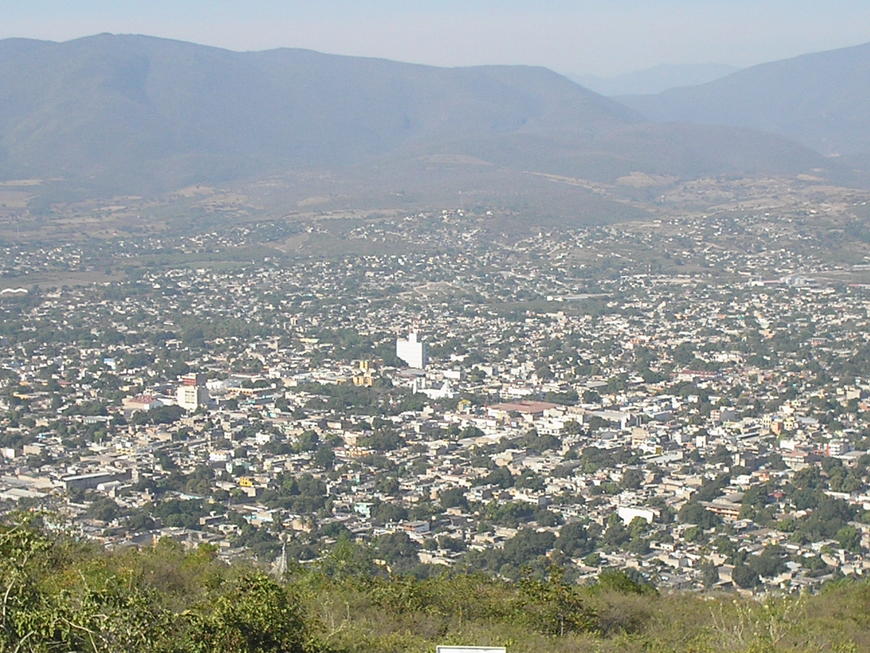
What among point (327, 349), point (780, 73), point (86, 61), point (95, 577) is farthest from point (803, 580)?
point (780, 73)

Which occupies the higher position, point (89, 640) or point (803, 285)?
point (89, 640)

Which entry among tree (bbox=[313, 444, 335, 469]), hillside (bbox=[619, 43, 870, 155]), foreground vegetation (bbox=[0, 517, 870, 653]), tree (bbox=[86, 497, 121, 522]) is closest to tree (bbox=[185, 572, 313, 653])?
foreground vegetation (bbox=[0, 517, 870, 653])

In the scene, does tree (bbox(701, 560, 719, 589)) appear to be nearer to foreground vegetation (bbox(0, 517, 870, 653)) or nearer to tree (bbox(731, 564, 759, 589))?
tree (bbox(731, 564, 759, 589))

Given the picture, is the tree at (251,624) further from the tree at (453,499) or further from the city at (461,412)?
the tree at (453,499)

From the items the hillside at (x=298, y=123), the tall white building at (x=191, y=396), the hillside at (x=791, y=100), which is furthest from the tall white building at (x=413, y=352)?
the hillside at (x=791, y=100)

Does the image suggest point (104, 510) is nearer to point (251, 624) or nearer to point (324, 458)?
point (324, 458)

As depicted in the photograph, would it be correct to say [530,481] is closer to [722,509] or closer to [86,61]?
[722,509]
